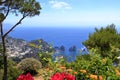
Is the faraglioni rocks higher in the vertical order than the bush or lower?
higher

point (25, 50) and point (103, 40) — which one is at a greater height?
point (25, 50)

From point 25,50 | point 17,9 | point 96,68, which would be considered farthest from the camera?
point 25,50

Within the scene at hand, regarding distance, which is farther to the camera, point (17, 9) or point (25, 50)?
point (25, 50)

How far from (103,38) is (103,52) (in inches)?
53.4

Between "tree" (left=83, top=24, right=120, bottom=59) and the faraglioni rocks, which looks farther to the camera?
"tree" (left=83, top=24, right=120, bottom=59)

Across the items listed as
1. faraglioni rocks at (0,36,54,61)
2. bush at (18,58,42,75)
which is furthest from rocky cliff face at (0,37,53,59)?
bush at (18,58,42,75)

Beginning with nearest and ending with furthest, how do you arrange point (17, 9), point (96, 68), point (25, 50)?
point (96, 68)
point (17, 9)
point (25, 50)

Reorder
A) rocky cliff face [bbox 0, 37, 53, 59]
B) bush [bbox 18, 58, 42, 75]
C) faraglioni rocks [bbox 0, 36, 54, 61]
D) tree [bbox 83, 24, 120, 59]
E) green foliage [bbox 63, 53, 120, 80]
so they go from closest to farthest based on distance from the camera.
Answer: green foliage [bbox 63, 53, 120, 80] → rocky cliff face [bbox 0, 37, 53, 59] → faraglioni rocks [bbox 0, 36, 54, 61] → bush [bbox 18, 58, 42, 75] → tree [bbox 83, 24, 120, 59]

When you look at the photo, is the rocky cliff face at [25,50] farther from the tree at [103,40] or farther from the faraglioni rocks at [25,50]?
the tree at [103,40]

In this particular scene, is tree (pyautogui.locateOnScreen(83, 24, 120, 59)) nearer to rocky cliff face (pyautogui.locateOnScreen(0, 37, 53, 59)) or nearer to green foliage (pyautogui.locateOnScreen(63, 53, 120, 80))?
rocky cliff face (pyautogui.locateOnScreen(0, 37, 53, 59))

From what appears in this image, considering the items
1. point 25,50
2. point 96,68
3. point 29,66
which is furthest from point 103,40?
point 96,68

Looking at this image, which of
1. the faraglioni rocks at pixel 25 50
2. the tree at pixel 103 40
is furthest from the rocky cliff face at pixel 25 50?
the tree at pixel 103 40

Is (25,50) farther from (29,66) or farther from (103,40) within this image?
(29,66)

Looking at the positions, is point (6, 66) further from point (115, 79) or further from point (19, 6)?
point (115, 79)
